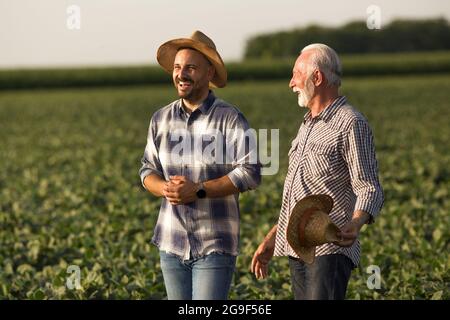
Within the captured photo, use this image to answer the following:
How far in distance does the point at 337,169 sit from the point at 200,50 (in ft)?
2.85

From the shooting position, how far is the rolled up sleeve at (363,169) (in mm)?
4082

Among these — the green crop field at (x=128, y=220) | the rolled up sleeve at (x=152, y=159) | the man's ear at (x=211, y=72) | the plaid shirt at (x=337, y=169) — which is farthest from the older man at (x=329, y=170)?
the green crop field at (x=128, y=220)

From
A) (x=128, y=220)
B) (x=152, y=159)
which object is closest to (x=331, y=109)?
(x=152, y=159)

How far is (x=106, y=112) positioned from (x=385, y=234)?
26.4 meters

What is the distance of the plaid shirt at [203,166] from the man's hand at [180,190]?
0.11m

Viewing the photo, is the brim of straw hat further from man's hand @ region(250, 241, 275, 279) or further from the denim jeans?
the denim jeans

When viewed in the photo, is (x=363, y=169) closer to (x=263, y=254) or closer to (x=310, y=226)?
(x=310, y=226)

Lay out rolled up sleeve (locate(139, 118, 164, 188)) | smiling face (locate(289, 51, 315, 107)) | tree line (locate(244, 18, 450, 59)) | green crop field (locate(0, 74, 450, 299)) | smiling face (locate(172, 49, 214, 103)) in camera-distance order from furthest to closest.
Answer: tree line (locate(244, 18, 450, 59)), green crop field (locate(0, 74, 450, 299)), rolled up sleeve (locate(139, 118, 164, 188)), smiling face (locate(172, 49, 214, 103)), smiling face (locate(289, 51, 315, 107))

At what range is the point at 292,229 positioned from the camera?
410cm

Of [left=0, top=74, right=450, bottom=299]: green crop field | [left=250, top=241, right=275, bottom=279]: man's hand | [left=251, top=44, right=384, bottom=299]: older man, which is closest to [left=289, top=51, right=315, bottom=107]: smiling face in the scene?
[left=251, top=44, right=384, bottom=299]: older man

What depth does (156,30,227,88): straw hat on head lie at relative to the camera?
4.47 meters

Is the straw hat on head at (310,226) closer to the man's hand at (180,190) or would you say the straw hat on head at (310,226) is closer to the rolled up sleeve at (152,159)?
the man's hand at (180,190)

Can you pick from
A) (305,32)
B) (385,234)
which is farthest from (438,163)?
(305,32)
